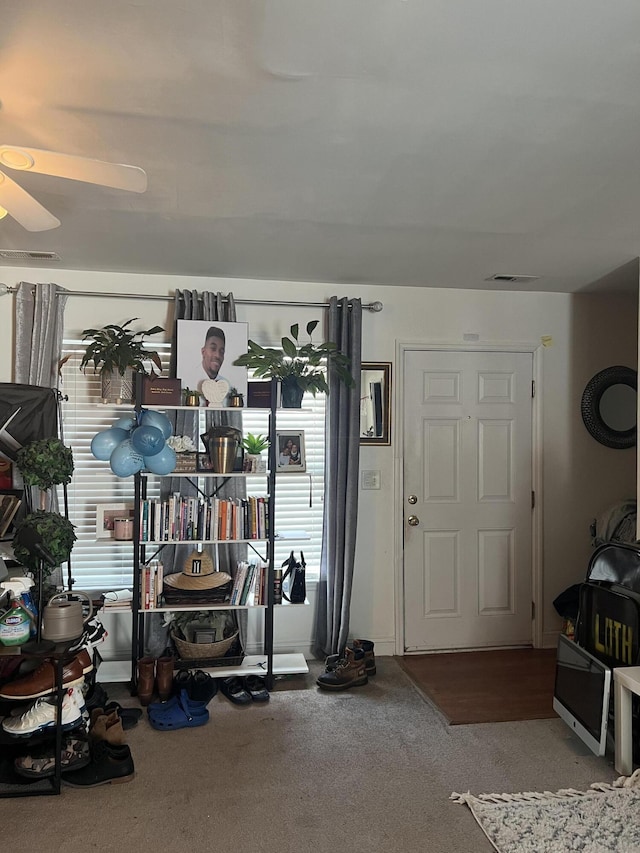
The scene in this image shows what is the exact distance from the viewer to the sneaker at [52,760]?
8.50ft

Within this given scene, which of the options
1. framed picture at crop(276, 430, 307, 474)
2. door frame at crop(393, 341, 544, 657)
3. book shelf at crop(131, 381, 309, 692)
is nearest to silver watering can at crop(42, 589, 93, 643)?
book shelf at crop(131, 381, 309, 692)

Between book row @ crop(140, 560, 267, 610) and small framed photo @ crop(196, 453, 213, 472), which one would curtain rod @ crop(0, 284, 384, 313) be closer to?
small framed photo @ crop(196, 453, 213, 472)

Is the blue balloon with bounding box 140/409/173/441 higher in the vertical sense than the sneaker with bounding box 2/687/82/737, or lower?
higher

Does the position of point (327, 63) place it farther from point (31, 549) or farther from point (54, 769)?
point (54, 769)

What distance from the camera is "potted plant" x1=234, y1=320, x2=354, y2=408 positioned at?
3.78 meters

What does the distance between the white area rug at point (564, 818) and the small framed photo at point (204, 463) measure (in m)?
2.08

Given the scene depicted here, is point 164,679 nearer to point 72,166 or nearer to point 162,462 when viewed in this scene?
point 162,462

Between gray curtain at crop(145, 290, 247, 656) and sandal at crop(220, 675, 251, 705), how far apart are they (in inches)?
14.7

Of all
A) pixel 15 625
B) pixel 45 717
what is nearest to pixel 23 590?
pixel 15 625

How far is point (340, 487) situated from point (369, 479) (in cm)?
27

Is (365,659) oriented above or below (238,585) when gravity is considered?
below

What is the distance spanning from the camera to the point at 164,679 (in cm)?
345

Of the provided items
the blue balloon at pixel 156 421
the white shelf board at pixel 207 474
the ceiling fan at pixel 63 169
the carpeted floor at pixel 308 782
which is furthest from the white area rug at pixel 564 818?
the ceiling fan at pixel 63 169

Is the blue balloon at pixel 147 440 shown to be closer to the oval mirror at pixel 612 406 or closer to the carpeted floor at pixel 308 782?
the carpeted floor at pixel 308 782
